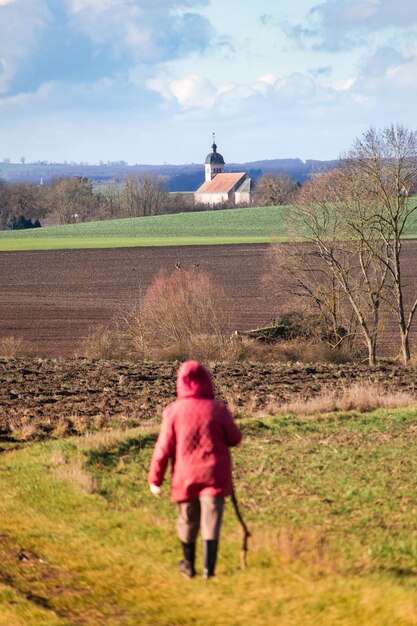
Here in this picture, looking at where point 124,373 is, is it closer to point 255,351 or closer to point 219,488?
point 255,351

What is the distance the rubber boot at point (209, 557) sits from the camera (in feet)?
25.4

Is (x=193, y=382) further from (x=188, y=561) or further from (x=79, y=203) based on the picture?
(x=79, y=203)

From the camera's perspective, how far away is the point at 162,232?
10762 cm

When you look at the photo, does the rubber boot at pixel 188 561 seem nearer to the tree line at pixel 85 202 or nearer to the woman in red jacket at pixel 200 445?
the woman in red jacket at pixel 200 445

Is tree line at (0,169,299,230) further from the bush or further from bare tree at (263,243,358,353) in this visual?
the bush

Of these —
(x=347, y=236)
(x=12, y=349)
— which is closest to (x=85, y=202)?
(x=347, y=236)

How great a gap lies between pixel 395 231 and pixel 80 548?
27.8 meters

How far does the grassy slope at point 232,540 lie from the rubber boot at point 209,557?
18cm

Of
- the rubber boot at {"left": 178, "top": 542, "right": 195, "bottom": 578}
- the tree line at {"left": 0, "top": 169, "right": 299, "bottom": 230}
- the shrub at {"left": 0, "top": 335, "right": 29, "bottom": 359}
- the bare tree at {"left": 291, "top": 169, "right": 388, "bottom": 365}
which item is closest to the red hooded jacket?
the rubber boot at {"left": 178, "top": 542, "right": 195, "bottom": 578}

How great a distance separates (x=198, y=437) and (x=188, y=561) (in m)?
1.26

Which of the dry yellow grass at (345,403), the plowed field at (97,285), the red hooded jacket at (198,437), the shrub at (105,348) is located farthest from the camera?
the plowed field at (97,285)

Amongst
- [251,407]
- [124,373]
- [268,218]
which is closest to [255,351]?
[124,373]

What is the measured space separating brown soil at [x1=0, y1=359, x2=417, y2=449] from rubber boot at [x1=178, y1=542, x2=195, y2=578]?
8.31m

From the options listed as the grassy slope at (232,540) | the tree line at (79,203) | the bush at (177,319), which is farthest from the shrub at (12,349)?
the tree line at (79,203)
